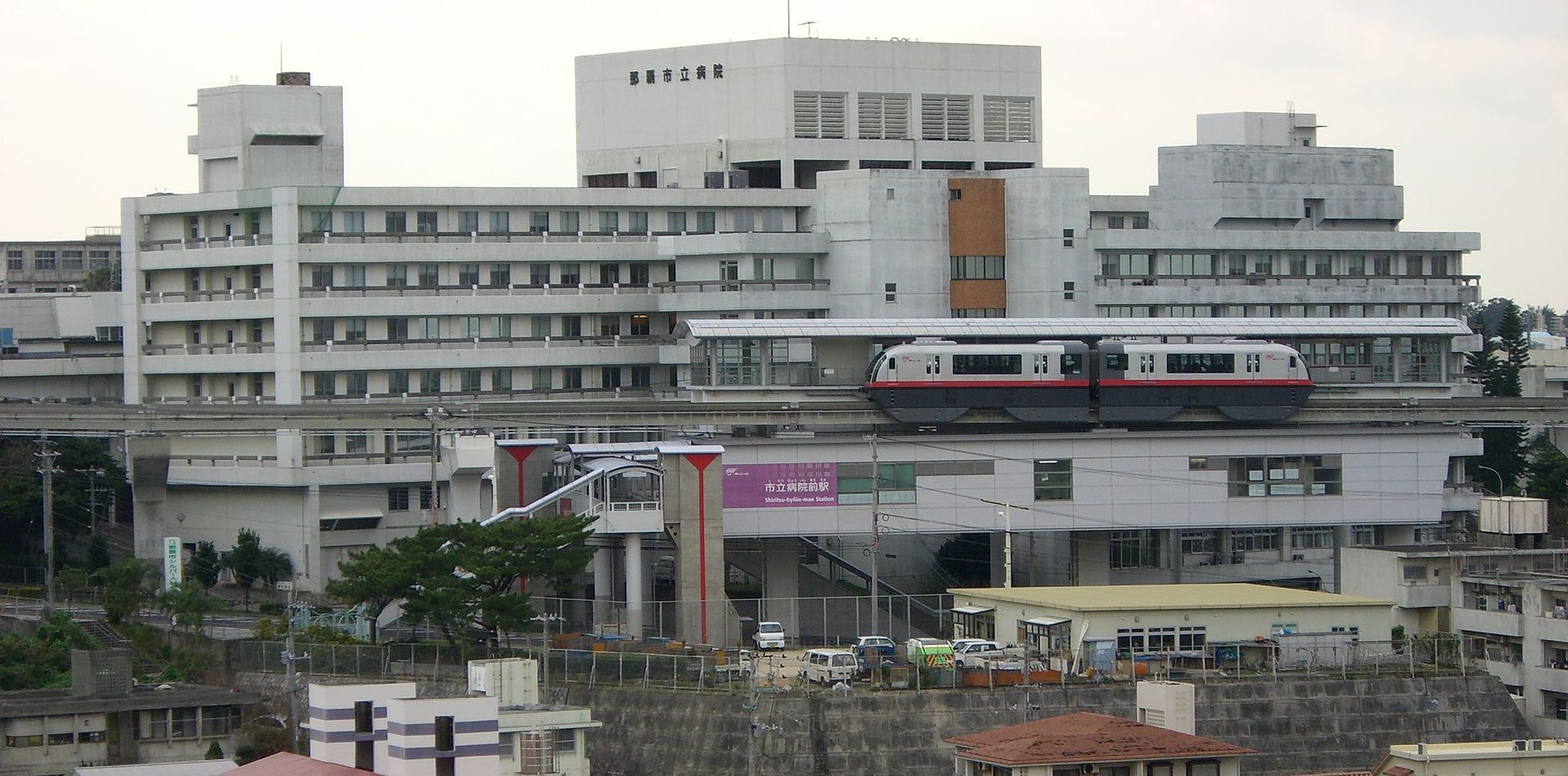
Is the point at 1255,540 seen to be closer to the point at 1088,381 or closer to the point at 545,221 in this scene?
the point at 1088,381

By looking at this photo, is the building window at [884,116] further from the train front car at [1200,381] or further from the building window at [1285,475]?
the building window at [1285,475]

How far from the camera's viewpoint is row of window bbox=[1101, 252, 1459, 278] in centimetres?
10619

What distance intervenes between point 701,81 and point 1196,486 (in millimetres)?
36840

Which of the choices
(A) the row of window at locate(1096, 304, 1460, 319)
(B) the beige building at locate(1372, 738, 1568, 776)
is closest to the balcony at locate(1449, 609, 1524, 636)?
(B) the beige building at locate(1372, 738, 1568, 776)

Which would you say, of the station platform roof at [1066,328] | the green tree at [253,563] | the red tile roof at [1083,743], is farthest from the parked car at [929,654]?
the green tree at [253,563]

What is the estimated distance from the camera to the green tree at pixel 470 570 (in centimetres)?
7125

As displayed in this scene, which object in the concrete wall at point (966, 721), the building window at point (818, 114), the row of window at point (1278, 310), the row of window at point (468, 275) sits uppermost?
the building window at point (818, 114)

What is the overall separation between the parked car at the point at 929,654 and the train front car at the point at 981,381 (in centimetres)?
1888

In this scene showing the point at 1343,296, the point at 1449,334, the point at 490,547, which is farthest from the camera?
the point at 1343,296

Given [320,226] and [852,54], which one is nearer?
[320,226]

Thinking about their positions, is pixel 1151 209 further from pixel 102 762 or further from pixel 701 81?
pixel 102 762

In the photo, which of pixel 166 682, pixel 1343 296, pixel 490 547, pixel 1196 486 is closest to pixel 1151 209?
pixel 1343 296

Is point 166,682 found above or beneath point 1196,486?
beneath

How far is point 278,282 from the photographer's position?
9900 cm
